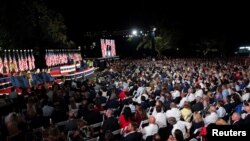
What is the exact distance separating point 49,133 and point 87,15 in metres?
62.3

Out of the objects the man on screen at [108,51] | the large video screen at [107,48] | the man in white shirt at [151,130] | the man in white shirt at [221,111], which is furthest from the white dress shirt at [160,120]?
the man on screen at [108,51]

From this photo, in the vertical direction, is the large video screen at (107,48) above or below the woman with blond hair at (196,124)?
above

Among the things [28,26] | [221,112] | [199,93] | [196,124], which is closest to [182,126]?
[196,124]

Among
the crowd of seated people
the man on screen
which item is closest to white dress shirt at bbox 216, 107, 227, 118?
the crowd of seated people

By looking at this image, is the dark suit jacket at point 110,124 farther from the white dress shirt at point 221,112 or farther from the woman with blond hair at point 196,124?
the white dress shirt at point 221,112

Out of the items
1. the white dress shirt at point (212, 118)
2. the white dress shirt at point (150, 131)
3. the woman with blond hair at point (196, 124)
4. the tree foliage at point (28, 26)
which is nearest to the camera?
the white dress shirt at point (150, 131)

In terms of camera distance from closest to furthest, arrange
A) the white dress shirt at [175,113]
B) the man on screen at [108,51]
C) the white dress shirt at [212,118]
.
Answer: the white dress shirt at [212,118], the white dress shirt at [175,113], the man on screen at [108,51]

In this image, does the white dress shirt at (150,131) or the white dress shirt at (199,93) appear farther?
the white dress shirt at (199,93)

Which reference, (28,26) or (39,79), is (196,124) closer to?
(39,79)

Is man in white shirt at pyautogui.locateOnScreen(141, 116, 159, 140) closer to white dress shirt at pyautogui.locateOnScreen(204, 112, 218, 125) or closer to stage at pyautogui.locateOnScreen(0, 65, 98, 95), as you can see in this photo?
white dress shirt at pyautogui.locateOnScreen(204, 112, 218, 125)

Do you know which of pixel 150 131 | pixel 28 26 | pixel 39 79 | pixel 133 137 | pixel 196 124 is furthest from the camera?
pixel 28 26

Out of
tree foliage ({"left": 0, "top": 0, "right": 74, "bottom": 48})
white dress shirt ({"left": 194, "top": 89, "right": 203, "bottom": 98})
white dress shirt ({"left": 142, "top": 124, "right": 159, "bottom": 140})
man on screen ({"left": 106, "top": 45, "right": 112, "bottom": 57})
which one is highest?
tree foliage ({"left": 0, "top": 0, "right": 74, "bottom": 48})

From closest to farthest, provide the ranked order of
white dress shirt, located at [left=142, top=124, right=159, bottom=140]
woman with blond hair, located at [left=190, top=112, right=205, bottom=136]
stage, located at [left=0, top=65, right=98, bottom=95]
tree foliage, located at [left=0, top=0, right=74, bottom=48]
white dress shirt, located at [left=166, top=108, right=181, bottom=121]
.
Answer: white dress shirt, located at [left=142, top=124, right=159, bottom=140] → woman with blond hair, located at [left=190, top=112, right=205, bottom=136] → white dress shirt, located at [left=166, top=108, right=181, bottom=121] → stage, located at [left=0, top=65, right=98, bottom=95] → tree foliage, located at [left=0, top=0, right=74, bottom=48]

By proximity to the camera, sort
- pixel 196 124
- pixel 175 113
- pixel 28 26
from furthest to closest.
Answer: pixel 28 26, pixel 175 113, pixel 196 124
